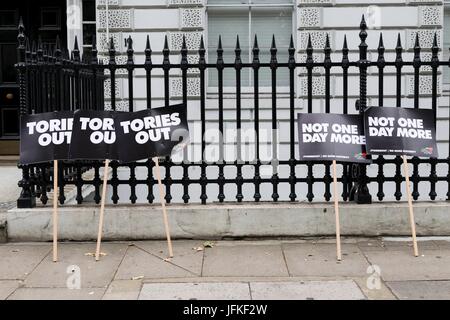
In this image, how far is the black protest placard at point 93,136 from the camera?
19.5 ft

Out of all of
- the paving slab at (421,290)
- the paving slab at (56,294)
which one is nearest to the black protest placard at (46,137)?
the paving slab at (56,294)

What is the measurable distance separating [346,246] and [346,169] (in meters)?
0.88

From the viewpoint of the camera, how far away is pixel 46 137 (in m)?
5.97

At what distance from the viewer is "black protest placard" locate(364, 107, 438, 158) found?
600 centimetres

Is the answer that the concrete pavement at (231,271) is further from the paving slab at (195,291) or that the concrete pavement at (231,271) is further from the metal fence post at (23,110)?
the metal fence post at (23,110)

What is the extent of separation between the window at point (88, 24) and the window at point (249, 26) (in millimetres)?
2299

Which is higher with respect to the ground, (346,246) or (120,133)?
(120,133)

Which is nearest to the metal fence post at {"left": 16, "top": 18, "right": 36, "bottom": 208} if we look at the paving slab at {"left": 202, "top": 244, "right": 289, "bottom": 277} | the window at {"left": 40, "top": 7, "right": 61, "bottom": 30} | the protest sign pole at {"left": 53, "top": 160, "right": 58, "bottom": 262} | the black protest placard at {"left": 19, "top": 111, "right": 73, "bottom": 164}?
the black protest placard at {"left": 19, "top": 111, "right": 73, "bottom": 164}

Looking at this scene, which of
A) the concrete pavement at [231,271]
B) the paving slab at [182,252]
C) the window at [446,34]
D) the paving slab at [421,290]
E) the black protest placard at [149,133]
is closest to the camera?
the paving slab at [421,290]

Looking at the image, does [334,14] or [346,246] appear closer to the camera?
[346,246]

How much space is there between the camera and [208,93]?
38.5ft

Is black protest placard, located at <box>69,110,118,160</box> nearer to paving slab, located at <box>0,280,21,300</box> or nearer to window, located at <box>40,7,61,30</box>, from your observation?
paving slab, located at <box>0,280,21,300</box>
